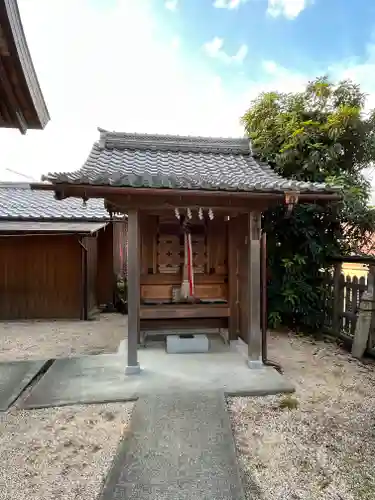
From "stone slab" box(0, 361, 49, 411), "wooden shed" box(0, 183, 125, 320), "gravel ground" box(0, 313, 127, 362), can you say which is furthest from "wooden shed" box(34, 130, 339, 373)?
"wooden shed" box(0, 183, 125, 320)

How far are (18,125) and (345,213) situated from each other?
19.5 ft

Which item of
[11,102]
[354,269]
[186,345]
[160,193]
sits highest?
[11,102]

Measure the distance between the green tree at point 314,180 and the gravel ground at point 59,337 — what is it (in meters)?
3.53

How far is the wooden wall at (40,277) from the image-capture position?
8.95m

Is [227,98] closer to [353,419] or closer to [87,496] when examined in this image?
Result: [353,419]

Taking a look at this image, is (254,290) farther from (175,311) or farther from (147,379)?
(147,379)

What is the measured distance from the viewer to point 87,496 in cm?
228

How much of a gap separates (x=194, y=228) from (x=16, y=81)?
11.9 feet

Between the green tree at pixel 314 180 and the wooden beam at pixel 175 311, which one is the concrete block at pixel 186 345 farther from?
the green tree at pixel 314 180

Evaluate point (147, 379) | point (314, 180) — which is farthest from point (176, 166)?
point (147, 379)

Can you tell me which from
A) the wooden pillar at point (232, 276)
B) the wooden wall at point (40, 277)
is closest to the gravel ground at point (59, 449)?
the wooden pillar at point (232, 276)

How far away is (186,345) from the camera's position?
5523 millimetres

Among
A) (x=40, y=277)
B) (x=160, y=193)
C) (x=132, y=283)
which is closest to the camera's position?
(x=160, y=193)

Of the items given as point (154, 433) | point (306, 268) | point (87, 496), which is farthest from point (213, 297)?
point (87, 496)
